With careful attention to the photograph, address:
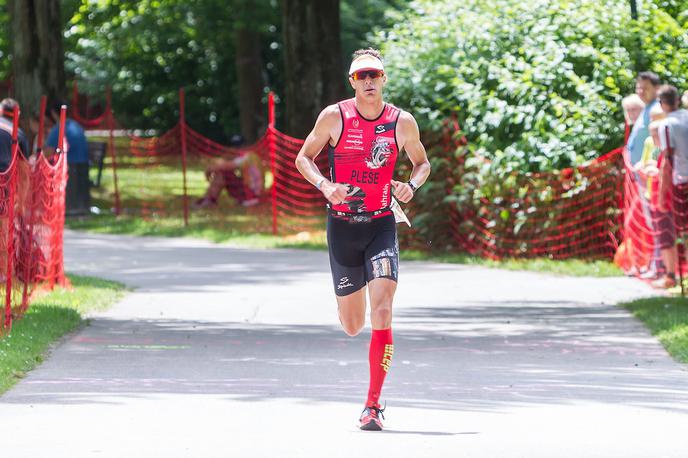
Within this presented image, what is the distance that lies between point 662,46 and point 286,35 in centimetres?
1033

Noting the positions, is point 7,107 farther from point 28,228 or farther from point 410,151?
point 410,151

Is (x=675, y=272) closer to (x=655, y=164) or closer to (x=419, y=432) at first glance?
(x=655, y=164)

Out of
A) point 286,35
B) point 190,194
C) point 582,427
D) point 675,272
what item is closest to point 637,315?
point 675,272

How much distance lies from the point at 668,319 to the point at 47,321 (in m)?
4.93

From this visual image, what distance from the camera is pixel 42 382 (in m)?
9.48

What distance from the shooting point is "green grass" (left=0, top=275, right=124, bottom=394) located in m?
9.98

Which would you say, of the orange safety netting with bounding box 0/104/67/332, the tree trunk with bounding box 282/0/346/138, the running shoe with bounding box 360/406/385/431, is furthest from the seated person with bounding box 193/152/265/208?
the running shoe with bounding box 360/406/385/431

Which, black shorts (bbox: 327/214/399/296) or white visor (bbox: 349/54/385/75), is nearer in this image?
white visor (bbox: 349/54/385/75)

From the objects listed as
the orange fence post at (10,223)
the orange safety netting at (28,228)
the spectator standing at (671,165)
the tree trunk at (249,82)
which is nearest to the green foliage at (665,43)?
the spectator standing at (671,165)

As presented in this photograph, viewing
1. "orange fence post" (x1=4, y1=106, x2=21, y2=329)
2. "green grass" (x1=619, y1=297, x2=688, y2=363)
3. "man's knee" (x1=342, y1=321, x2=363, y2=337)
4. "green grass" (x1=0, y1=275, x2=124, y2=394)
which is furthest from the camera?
"orange fence post" (x1=4, y1=106, x2=21, y2=329)

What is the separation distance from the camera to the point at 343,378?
9.90 meters

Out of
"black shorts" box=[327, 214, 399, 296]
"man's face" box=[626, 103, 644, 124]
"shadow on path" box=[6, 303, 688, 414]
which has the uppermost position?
"man's face" box=[626, 103, 644, 124]

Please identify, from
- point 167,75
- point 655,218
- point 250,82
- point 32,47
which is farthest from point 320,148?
point 167,75

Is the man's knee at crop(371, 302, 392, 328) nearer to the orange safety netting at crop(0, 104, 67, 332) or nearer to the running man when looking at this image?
the running man
